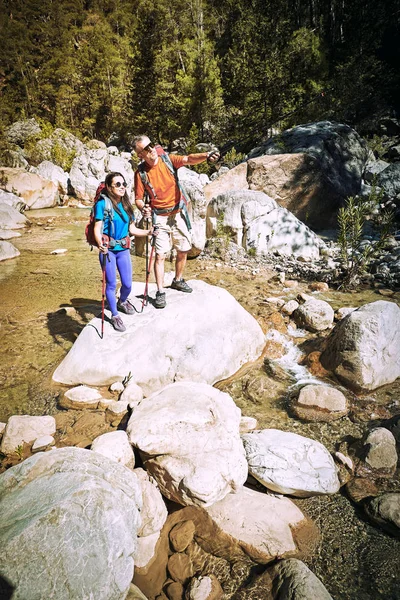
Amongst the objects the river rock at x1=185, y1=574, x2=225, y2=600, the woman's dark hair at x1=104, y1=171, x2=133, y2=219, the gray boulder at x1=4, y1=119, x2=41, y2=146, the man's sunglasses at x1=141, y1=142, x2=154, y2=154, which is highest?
the gray boulder at x1=4, y1=119, x2=41, y2=146

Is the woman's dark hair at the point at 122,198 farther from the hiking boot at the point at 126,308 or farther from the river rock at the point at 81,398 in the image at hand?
the river rock at the point at 81,398

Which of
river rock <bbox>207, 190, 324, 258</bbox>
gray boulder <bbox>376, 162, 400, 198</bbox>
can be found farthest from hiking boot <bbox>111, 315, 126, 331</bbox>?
gray boulder <bbox>376, 162, 400, 198</bbox>

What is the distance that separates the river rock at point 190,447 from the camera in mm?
2590

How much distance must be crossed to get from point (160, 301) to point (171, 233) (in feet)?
3.42

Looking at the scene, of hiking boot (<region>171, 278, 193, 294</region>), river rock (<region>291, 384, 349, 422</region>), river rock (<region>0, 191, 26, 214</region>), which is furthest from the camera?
river rock (<region>0, 191, 26, 214</region>)

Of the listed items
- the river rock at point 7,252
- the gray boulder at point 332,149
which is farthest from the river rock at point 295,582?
the gray boulder at point 332,149

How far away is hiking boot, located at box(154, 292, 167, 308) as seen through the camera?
14.9 ft

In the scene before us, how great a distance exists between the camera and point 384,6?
20875 millimetres

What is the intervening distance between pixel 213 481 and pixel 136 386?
1.65 metres

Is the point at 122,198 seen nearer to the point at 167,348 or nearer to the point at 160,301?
the point at 160,301

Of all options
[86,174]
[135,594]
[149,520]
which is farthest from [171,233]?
[86,174]

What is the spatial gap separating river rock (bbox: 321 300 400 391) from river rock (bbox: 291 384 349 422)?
1.22 feet

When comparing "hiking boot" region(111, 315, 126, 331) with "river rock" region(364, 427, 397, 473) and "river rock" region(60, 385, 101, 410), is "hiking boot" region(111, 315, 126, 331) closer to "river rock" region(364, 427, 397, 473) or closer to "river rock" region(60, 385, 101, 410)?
"river rock" region(60, 385, 101, 410)

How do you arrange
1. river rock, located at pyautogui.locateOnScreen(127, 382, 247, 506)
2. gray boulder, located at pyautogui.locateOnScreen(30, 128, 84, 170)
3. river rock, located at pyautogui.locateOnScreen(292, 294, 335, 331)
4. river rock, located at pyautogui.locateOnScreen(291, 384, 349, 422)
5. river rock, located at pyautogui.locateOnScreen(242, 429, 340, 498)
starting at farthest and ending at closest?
1. gray boulder, located at pyautogui.locateOnScreen(30, 128, 84, 170)
2. river rock, located at pyautogui.locateOnScreen(292, 294, 335, 331)
3. river rock, located at pyautogui.locateOnScreen(291, 384, 349, 422)
4. river rock, located at pyautogui.locateOnScreen(242, 429, 340, 498)
5. river rock, located at pyautogui.locateOnScreen(127, 382, 247, 506)
